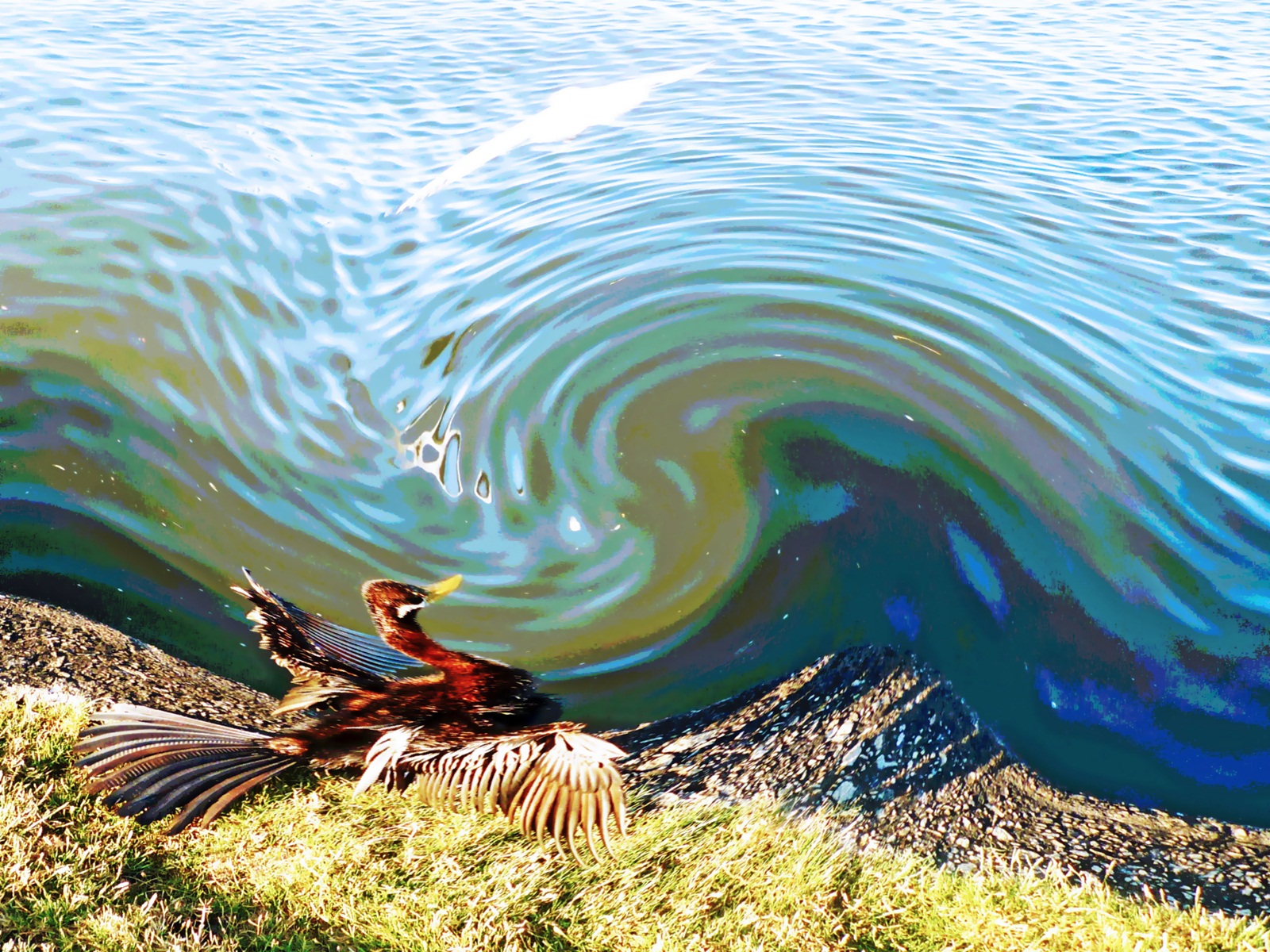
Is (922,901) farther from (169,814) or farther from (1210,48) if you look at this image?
(1210,48)

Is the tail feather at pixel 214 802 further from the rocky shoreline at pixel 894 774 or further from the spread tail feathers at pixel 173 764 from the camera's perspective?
the rocky shoreline at pixel 894 774

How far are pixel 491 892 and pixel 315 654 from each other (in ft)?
2.45

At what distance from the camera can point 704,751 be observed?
2.26 m

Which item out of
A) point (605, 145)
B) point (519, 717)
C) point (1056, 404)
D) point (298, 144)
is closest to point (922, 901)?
point (519, 717)

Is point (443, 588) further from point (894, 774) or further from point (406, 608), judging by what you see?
point (894, 774)

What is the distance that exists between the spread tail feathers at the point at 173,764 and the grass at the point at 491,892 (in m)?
0.05

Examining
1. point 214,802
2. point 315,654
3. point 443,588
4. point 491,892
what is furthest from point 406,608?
point 491,892

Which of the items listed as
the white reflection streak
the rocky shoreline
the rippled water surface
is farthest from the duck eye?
the white reflection streak

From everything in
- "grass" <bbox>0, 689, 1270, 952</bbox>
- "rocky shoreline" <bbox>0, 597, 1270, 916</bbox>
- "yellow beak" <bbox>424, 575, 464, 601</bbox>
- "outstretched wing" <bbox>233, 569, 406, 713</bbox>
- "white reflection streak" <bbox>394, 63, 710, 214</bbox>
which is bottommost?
"grass" <bbox>0, 689, 1270, 952</bbox>

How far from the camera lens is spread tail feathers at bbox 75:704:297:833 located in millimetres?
2199

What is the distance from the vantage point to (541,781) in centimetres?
186

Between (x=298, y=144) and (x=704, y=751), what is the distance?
2.93 meters

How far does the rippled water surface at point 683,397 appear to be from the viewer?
237 centimetres

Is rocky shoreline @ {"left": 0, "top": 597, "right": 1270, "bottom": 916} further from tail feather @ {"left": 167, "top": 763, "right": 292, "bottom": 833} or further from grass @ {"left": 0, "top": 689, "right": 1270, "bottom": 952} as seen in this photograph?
tail feather @ {"left": 167, "top": 763, "right": 292, "bottom": 833}
